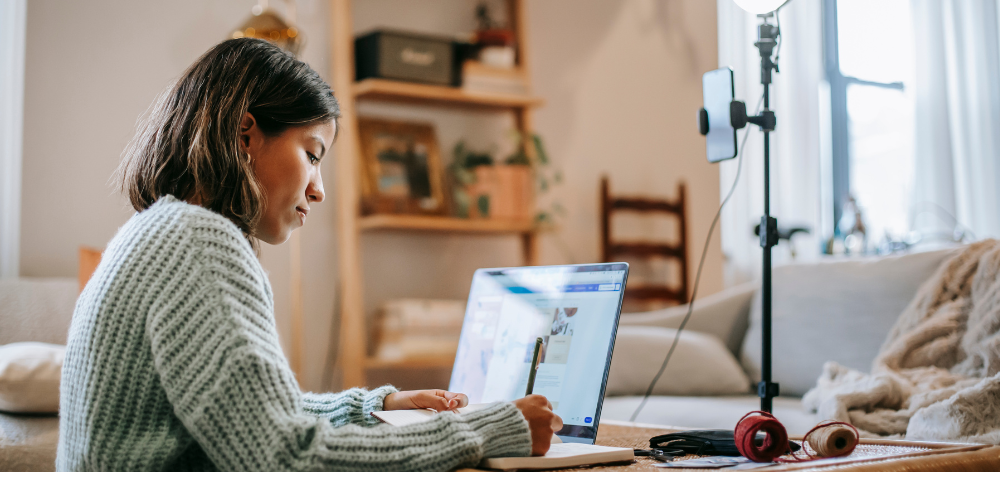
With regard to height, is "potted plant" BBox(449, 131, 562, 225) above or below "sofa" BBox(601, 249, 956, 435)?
above

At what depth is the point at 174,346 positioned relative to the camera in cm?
73

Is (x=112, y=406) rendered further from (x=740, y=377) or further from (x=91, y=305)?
(x=740, y=377)

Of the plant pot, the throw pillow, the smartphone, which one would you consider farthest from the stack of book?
the throw pillow

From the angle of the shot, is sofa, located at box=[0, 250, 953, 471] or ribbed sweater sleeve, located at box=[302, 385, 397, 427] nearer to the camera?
ribbed sweater sleeve, located at box=[302, 385, 397, 427]

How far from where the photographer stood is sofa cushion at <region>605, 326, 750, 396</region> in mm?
2258

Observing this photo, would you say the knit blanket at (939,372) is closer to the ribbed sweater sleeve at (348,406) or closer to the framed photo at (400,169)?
the ribbed sweater sleeve at (348,406)

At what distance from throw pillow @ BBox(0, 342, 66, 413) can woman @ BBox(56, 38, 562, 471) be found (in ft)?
2.89

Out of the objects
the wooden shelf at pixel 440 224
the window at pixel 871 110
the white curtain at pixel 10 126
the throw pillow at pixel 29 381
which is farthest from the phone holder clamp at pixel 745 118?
the window at pixel 871 110

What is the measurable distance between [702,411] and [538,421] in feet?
3.99

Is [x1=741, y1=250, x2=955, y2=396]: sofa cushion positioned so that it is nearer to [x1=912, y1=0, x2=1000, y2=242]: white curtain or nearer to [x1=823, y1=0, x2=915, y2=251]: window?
[x1=823, y1=0, x2=915, y2=251]: window

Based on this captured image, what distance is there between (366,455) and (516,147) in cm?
256

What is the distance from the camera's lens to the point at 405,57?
112 inches

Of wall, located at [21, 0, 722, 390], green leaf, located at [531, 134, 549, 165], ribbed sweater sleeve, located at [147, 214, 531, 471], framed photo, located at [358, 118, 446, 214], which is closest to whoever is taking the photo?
ribbed sweater sleeve, located at [147, 214, 531, 471]

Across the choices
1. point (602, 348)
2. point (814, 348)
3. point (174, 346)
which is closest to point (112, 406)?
point (174, 346)
